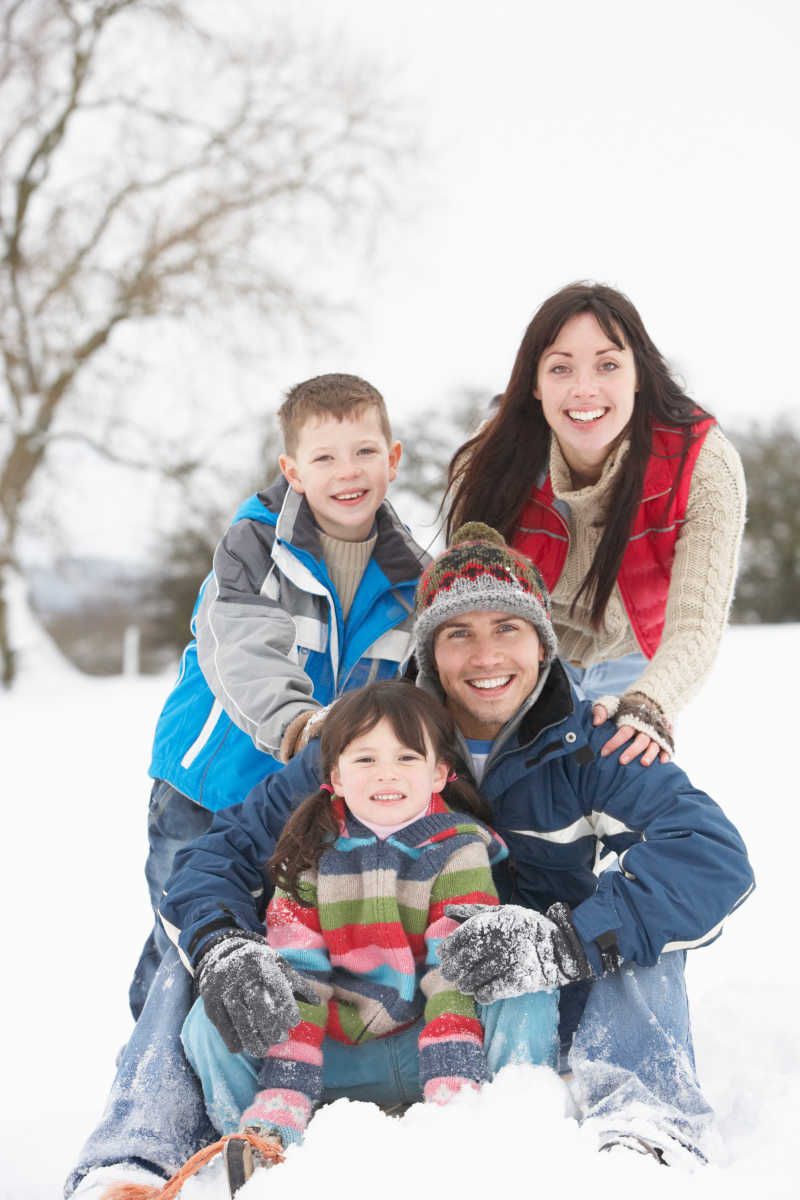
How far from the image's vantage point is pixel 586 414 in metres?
2.40

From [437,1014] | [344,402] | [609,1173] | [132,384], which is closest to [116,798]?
[344,402]

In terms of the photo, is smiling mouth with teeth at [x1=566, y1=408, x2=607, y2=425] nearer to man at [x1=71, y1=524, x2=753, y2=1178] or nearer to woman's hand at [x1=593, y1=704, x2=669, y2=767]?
man at [x1=71, y1=524, x2=753, y2=1178]

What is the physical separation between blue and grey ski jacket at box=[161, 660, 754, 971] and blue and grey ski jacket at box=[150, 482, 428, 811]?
276 mm

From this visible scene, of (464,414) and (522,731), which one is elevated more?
(464,414)

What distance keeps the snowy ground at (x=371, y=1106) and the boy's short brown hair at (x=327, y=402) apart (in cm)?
140

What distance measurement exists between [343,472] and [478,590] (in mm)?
492

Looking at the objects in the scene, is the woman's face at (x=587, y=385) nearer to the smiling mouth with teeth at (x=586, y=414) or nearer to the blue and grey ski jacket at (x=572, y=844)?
the smiling mouth with teeth at (x=586, y=414)

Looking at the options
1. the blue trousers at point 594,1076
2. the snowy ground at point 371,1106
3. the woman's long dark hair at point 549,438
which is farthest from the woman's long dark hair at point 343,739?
the woman's long dark hair at point 549,438

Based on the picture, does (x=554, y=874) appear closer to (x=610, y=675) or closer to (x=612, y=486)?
(x=612, y=486)

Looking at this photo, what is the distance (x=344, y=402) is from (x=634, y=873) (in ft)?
3.93

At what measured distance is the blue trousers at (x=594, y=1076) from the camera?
5.39ft

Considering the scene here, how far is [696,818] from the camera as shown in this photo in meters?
1.77

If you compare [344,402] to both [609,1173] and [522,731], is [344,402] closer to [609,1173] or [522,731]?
[522,731]

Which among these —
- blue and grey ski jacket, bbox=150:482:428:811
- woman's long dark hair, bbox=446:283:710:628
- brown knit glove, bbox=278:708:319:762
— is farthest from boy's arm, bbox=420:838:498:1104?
woman's long dark hair, bbox=446:283:710:628
